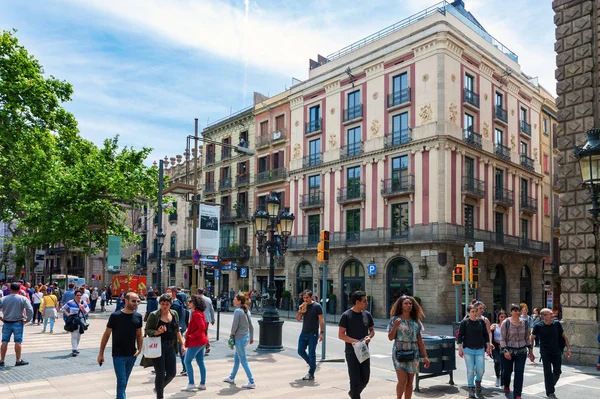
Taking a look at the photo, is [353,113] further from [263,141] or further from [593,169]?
[593,169]

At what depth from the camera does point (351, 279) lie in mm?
36188

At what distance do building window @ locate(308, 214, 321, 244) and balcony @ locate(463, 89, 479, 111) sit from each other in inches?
497

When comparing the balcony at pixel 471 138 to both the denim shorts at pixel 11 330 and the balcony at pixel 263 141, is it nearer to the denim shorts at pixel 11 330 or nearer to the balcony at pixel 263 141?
the balcony at pixel 263 141

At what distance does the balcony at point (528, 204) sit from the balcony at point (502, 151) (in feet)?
11.7

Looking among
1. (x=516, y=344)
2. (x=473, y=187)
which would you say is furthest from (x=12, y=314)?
(x=473, y=187)

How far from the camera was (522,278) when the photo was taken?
124ft

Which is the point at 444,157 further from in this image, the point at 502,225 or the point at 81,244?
the point at 81,244

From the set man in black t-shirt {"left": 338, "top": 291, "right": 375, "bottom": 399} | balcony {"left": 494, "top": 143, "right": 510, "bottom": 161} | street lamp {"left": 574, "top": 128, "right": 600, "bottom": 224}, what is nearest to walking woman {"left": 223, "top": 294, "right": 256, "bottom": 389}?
man in black t-shirt {"left": 338, "top": 291, "right": 375, "bottom": 399}

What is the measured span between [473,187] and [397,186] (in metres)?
4.54

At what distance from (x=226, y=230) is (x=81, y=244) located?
1360cm

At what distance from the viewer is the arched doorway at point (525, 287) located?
37.9m

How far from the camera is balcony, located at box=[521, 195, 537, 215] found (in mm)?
38219

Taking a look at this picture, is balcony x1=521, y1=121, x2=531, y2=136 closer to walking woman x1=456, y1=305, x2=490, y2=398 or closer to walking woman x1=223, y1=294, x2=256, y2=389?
walking woman x1=456, y1=305, x2=490, y2=398

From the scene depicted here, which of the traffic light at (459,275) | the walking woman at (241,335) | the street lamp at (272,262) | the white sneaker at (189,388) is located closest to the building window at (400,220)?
the traffic light at (459,275)
